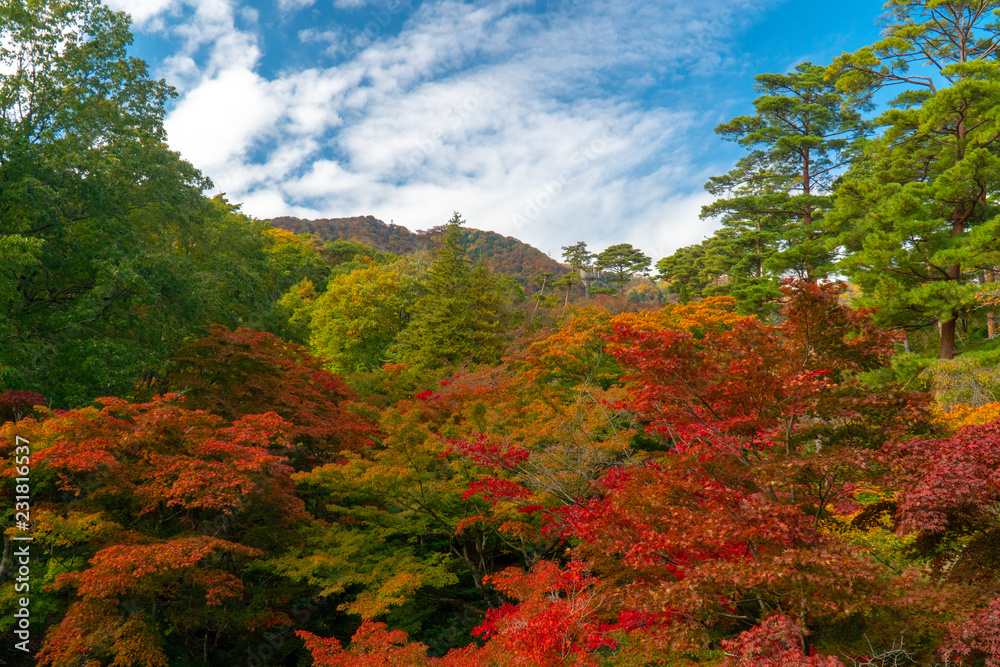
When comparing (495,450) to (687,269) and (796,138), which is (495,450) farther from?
(687,269)

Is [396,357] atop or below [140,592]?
atop

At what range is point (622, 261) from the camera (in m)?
44.3

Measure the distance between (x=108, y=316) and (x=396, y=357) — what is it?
11222 mm

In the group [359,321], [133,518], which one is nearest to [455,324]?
[359,321]

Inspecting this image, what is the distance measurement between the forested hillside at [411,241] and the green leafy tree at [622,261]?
29619mm

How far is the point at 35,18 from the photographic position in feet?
35.6

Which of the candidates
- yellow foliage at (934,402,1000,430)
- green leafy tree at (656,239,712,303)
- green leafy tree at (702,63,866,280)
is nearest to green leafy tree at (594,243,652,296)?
green leafy tree at (656,239,712,303)

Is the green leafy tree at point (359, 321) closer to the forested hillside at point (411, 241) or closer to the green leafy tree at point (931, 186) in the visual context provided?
the green leafy tree at point (931, 186)

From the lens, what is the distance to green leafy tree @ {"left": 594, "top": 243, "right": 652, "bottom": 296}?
43344 mm

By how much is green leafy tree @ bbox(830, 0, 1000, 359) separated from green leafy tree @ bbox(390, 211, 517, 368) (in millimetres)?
12710

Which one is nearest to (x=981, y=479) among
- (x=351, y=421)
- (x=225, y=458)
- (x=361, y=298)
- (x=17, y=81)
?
(x=225, y=458)

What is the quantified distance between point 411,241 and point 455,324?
228ft

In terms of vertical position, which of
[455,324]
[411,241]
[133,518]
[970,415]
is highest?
[411,241]

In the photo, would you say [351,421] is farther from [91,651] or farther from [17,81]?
[17,81]
